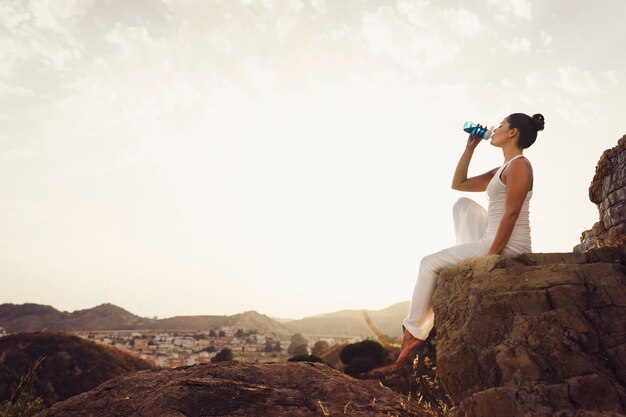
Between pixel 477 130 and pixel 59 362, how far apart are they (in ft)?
65.1

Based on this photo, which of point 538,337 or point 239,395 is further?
point 239,395

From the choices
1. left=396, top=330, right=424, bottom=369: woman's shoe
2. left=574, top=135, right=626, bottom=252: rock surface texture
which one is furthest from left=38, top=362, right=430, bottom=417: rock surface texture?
left=574, top=135, right=626, bottom=252: rock surface texture

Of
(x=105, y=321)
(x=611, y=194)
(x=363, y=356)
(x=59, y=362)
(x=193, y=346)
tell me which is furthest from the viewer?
(x=105, y=321)

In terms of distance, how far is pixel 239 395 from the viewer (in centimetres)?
371

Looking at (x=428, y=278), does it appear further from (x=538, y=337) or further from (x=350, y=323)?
(x=350, y=323)

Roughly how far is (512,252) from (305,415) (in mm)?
2414

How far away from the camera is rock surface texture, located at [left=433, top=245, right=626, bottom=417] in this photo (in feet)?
7.41

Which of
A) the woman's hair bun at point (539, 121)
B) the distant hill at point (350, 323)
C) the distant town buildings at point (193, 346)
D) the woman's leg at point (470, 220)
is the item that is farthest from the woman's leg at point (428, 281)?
the distant hill at point (350, 323)

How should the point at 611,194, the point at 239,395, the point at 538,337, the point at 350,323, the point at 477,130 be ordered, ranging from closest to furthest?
the point at 538,337 < the point at 239,395 < the point at 477,130 < the point at 611,194 < the point at 350,323

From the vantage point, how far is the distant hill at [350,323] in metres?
84.3

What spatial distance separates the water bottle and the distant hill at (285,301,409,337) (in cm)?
7851

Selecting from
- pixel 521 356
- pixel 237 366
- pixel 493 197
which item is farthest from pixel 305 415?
pixel 493 197

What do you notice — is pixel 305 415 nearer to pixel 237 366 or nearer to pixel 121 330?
pixel 237 366

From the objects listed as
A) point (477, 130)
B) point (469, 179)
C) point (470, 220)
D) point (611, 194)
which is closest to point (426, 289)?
point (470, 220)
